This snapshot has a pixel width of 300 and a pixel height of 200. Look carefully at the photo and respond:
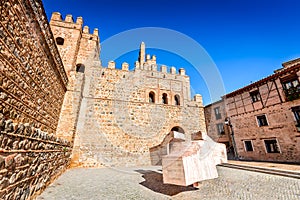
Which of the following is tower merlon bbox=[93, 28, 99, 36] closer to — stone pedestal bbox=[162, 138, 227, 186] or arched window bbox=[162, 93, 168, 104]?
arched window bbox=[162, 93, 168, 104]

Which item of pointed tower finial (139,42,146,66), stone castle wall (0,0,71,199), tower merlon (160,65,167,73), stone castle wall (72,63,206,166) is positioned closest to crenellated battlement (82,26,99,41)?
stone castle wall (72,63,206,166)

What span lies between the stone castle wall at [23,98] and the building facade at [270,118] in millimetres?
13167

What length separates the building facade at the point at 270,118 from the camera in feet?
30.3

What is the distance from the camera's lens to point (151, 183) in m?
4.48

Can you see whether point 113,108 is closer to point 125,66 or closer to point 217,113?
point 125,66

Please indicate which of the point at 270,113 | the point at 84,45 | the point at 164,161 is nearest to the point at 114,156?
the point at 164,161

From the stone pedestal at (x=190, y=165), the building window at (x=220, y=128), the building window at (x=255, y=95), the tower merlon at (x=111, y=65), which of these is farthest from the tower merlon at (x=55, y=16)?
the building window at (x=220, y=128)

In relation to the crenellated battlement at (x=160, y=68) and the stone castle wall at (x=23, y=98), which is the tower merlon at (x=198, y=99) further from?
the stone castle wall at (x=23, y=98)

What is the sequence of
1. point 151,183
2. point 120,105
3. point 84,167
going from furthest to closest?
point 120,105, point 84,167, point 151,183

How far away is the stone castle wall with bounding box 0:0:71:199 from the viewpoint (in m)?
2.04

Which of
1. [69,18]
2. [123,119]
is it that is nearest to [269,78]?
[123,119]

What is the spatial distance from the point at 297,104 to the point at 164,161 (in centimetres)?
1102

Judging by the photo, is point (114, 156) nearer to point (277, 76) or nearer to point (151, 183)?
point (151, 183)

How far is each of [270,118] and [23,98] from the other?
1392 cm
